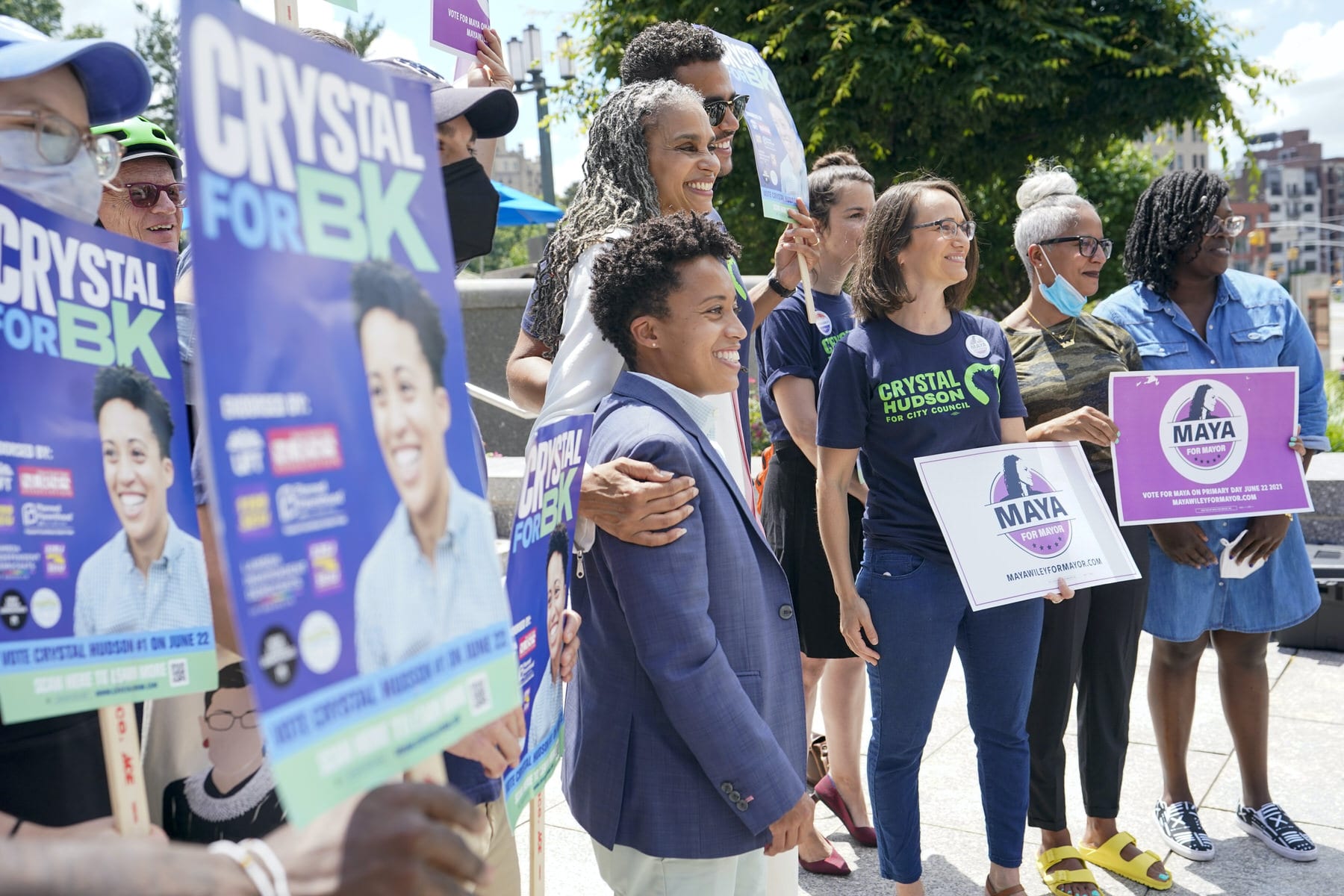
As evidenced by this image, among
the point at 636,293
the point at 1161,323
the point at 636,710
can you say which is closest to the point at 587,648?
the point at 636,710

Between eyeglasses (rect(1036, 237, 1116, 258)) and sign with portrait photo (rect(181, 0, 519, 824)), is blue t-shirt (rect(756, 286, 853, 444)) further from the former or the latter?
sign with portrait photo (rect(181, 0, 519, 824))

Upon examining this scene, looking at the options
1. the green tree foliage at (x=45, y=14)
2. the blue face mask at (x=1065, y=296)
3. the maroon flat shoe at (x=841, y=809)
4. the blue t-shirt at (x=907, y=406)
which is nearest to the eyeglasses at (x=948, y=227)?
the blue t-shirt at (x=907, y=406)

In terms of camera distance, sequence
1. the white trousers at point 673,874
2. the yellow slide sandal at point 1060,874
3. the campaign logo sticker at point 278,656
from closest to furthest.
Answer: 1. the campaign logo sticker at point 278,656
2. the white trousers at point 673,874
3. the yellow slide sandal at point 1060,874

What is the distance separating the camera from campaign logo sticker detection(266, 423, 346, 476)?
3.27 ft

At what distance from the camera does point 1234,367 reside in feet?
12.5

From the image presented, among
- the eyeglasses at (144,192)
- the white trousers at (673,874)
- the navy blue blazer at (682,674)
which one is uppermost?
the eyeglasses at (144,192)

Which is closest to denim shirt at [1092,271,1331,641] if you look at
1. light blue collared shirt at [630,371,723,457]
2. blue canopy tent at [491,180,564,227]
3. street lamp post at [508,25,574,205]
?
light blue collared shirt at [630,371,723,457]

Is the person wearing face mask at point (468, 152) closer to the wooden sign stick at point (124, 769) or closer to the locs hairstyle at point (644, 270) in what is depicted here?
the locs hairstyle at point (644, 270)

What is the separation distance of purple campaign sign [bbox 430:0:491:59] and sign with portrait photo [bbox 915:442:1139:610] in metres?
1.68

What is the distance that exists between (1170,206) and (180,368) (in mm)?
3468

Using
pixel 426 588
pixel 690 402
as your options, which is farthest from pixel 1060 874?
pixel 426 588

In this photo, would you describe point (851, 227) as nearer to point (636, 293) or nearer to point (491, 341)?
point (636, 293)

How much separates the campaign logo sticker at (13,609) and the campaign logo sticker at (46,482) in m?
0.12

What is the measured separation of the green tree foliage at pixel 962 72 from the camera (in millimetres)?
13039
